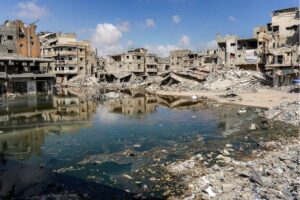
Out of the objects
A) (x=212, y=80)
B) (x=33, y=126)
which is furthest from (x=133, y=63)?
(x=33, y=126)

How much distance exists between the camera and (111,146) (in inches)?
615

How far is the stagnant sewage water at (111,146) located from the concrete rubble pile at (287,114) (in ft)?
3.51

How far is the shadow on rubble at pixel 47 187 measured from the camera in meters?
9.39

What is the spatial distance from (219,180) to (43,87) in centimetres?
4907

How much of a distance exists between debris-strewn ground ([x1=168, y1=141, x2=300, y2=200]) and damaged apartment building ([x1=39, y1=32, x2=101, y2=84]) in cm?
6747

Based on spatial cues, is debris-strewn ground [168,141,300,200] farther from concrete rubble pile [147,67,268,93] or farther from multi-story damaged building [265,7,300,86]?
multi-story damaged building [265,7,300,86]

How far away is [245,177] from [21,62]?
1930 inches

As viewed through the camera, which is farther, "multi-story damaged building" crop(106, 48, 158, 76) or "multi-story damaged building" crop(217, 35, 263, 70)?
"multi-story damaged building" crop(106, 48, 158, 76)

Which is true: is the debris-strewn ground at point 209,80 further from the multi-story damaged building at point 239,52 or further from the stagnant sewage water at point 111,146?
the stagnant sewage water at point 111,146

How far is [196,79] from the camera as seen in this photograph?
55.1 meters

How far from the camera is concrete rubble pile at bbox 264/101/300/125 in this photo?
2048 centimetres

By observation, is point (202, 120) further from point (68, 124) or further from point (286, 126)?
point (68, 124)

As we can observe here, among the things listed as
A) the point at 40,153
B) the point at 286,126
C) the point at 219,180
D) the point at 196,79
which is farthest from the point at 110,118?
the point at 196,79

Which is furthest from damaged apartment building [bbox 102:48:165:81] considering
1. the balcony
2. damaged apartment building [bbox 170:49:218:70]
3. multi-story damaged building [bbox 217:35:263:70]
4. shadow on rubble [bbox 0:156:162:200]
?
shadow on rubble [bbox 0:156:162:200]
